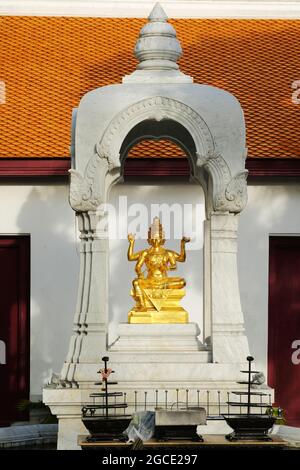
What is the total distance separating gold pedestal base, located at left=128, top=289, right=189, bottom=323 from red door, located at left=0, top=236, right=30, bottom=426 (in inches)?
320

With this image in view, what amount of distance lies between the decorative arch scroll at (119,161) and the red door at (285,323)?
8.83 meters

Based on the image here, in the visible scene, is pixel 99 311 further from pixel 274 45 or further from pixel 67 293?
pixel 274 45

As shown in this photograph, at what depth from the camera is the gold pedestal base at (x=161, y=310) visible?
76.4 ft

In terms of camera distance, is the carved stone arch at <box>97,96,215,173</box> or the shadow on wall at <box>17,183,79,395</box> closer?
the carved stone arch at <box>97,96,215,173</box>

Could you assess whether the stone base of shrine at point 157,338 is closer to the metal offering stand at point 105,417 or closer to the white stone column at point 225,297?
the white stone column at point 225,297

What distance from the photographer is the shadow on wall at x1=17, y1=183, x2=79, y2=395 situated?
102ft

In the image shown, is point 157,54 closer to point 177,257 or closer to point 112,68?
point 177,257

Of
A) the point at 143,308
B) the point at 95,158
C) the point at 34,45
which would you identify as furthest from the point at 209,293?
the point at 34,45

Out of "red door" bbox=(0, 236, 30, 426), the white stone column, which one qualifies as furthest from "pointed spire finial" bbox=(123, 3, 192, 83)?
"red door" bbox=(0, 236, 30, 426)

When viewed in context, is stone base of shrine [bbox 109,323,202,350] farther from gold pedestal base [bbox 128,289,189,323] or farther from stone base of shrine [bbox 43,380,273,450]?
stone base of shrine [bbox 43,380,273,450]

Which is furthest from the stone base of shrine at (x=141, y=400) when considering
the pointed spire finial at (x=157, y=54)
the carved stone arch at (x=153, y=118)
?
the pointed spire finial at (x=157, y=54)

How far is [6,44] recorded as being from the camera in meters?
33.8

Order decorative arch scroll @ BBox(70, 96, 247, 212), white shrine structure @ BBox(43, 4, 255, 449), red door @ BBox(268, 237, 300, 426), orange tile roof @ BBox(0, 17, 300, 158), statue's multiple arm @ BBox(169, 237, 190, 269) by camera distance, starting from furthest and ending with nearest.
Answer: red door @ BBox(268, 237, 300, 426) → orange tile roof @ BBox(0, 17, 300, 158) → statue's multiple arm @ BBox(169, 237, 190, 269) → decorative arch scroll @ BBox(70, 96, 247, 212) → white shrine structure @ BBox(43, 4, 255, 449)

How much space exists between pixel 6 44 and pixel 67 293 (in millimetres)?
5331
